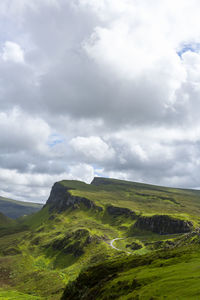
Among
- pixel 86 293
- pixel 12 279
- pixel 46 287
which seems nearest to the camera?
pixel 86 293

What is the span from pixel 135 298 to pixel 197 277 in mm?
13643

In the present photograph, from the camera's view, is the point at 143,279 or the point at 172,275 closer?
the point at 172,275

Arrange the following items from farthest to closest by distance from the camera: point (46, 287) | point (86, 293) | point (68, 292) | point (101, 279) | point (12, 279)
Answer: point (12, 279)
point (46, 287)
point (68, 292)
point (101, 279)
point (86, 293)

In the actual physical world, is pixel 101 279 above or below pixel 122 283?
below

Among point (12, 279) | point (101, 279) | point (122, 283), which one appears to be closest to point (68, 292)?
point (101, 279)

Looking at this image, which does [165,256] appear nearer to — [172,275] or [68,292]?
[172,275]

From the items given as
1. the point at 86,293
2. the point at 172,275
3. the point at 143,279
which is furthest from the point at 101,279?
the point at 172,275

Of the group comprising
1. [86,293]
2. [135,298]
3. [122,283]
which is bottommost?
[86,293]

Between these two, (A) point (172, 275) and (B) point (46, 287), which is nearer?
(A) point (172, 275)

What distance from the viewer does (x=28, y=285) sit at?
16900 cm

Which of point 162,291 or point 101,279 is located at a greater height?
point 162,291

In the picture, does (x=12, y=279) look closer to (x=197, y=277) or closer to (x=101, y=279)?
(x=101, y=279)

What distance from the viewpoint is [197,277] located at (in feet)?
147

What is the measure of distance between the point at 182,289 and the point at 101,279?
140 feet
